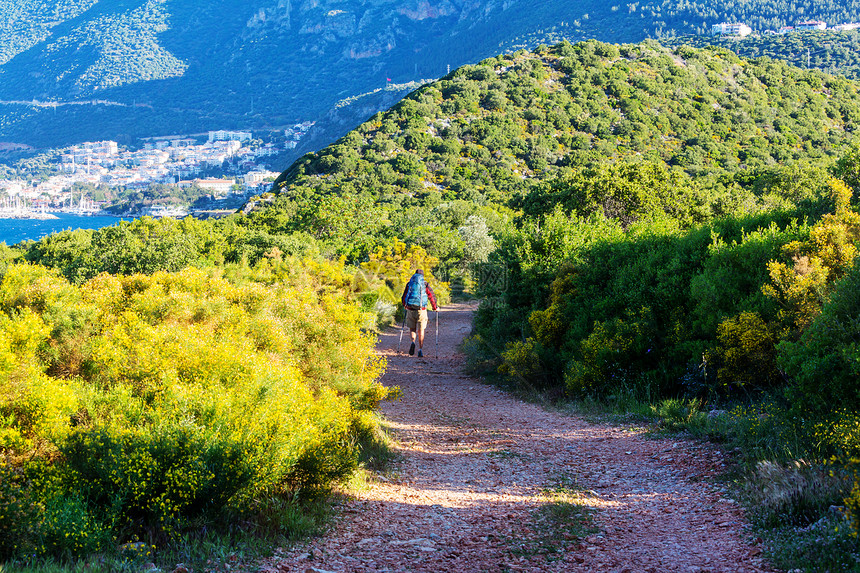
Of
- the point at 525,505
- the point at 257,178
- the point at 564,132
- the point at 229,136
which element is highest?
the point at 229,136

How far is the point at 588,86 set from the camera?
5056 centimetres

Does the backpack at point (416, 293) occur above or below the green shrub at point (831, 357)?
above

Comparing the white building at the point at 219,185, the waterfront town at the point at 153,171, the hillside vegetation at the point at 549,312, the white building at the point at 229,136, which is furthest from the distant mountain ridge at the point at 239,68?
the hillside vegetation at the point at 549,312

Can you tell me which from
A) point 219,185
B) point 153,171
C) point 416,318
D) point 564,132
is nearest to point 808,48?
point 564,132

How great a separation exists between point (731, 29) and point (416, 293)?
106 meters

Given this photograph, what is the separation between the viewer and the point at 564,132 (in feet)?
152

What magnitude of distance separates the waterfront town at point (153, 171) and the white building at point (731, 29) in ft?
241

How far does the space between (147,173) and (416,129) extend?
284 feet

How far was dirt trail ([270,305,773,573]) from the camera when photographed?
13.4ft

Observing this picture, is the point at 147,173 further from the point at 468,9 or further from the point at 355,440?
the point at 355,440

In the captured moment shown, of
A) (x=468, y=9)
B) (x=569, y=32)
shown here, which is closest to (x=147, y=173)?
(x=569, y=32)

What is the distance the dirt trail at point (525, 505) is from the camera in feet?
13.4

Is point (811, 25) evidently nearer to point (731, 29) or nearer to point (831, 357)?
point (731, 29)

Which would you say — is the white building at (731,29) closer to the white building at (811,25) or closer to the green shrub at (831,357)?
the white building at (811,25)
